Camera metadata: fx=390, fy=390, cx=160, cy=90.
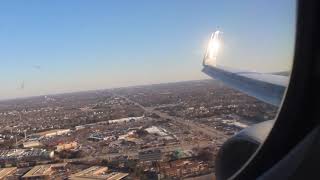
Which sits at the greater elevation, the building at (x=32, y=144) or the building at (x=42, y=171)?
the building at (x=32, y=144)

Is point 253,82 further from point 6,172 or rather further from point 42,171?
point 6,172

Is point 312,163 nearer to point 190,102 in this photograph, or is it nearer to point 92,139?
point 190,102

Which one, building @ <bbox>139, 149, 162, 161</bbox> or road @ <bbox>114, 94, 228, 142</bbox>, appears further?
building @ <bbox>139, 149, 162, 161</bbox>

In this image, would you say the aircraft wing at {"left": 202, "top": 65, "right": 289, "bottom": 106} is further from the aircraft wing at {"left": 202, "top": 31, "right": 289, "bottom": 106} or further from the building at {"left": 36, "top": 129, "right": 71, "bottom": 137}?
the building at {"left": 36, "top": 129, "right": 71, "bottom": 137}

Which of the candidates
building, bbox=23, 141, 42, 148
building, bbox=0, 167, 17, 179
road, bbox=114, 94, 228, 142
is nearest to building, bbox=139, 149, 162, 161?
road, bbox=114, 94, 228, 142

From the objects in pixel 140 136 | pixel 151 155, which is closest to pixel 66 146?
pixel 140 136

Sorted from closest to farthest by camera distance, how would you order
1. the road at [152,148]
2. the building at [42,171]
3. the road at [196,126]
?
1. the road at [196,126]
2. the road at [152,148]
3. the building at [42,171]

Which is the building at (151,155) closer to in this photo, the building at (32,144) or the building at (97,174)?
the building at (97,174)

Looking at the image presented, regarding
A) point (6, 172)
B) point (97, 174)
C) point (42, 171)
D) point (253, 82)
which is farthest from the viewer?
point (253, 82)

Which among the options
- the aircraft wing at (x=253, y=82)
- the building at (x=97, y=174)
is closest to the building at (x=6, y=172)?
the building at (x=97, y=174)
